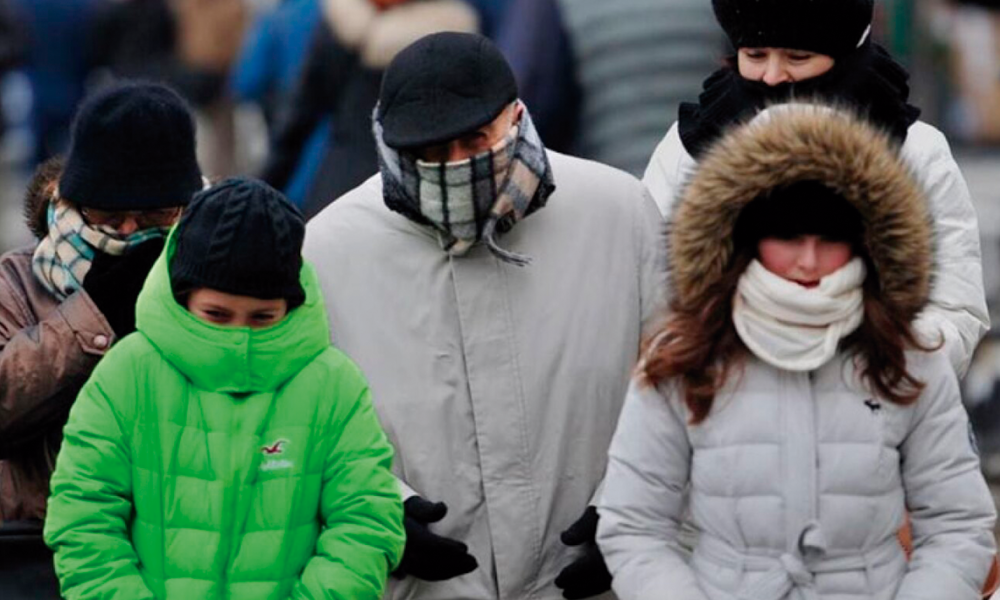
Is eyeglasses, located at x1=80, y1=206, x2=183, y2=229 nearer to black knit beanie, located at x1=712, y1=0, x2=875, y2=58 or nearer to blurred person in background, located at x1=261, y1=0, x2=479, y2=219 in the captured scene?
black knit beanie, located at x1=712, y1=0, x2=875, y2=58

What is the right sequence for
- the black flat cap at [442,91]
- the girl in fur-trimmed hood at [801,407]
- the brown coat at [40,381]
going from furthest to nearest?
the brown coat at [40,381] < the black flat cap at [442,91] < the girl in fur-trimmed hood at [801,407]

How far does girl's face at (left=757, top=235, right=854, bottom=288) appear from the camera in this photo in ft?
17.9

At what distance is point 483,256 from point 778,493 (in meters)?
0.89

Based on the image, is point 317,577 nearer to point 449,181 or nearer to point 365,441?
point 365,441

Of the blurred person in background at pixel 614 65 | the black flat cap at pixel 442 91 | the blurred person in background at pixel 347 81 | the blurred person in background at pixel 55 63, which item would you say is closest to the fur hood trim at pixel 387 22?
the blurred person in background at pixel 347 81

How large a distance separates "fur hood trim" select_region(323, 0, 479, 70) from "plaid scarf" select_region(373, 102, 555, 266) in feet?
11.5

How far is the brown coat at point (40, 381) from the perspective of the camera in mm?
5984

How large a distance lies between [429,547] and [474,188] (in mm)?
670

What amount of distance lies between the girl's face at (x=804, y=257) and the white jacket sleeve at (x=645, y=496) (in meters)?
0.31

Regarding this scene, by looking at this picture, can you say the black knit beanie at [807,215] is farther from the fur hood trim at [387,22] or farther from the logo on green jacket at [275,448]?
the fur hood trim at [387,22]

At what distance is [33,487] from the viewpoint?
6109 millimetres

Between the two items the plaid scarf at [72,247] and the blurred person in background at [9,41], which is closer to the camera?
the plaid scarf at [72,247]

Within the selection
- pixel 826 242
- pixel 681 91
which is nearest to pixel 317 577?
pixel 826 242

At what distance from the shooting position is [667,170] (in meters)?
6.45
